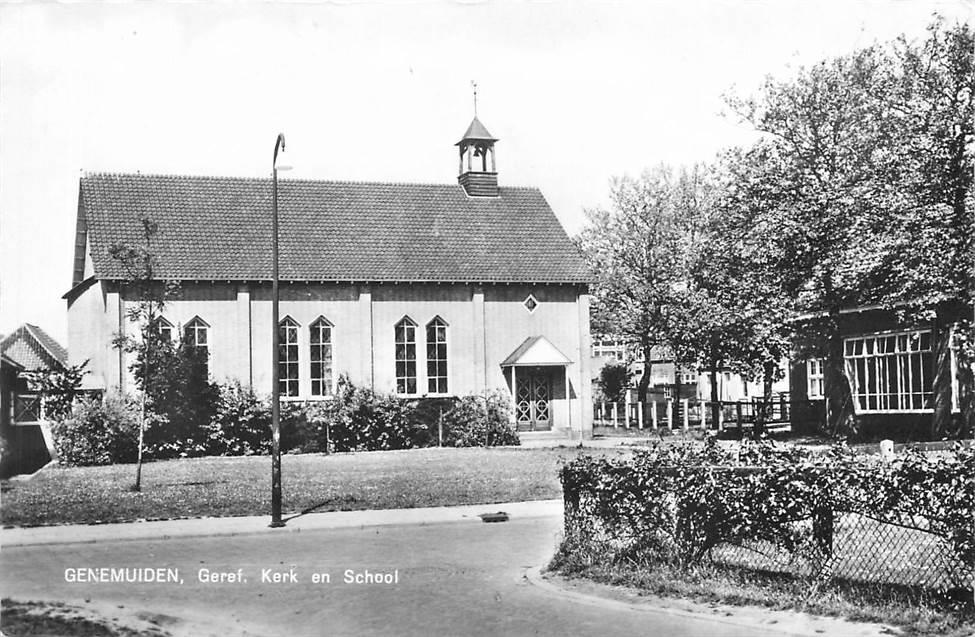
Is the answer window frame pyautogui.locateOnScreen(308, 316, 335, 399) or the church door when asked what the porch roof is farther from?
window frame pyautogui.locateOnScreen(308, 316, 335, 399)

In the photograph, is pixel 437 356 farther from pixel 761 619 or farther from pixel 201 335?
pixel 761 619

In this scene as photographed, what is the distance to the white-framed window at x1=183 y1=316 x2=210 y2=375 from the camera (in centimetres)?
3063

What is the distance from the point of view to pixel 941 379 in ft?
88.7

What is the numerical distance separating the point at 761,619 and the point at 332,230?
26300 millimetres

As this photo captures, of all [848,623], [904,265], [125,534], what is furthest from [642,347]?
[848,623]

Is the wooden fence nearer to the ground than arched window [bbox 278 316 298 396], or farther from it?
nearer to the ground

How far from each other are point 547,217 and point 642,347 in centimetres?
1310

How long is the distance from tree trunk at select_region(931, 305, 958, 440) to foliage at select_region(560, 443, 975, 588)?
18.2 meters

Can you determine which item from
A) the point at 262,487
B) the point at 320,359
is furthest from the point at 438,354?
the point at 262,487

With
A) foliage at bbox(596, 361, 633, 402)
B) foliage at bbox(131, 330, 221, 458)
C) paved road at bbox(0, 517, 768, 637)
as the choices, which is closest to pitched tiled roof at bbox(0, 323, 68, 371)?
foliage at bbox(131, 330, 221, 458)

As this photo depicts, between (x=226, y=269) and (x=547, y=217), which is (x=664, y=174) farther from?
(x=226, y=269)

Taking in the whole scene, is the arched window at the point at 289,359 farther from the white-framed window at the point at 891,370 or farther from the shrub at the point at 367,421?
the white-framed window at the point at 891,370

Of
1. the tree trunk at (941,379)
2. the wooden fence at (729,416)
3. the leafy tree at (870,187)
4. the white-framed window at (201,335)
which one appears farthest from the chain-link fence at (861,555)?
the white-framed window at (201,335)

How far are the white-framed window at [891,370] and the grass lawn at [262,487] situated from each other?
1014 cm
